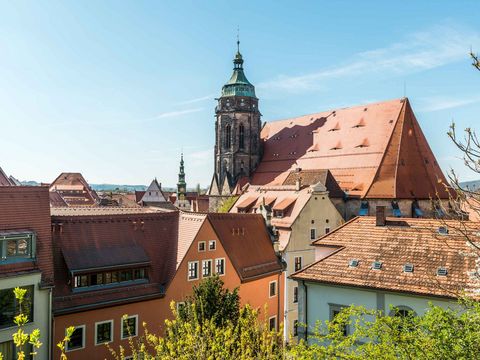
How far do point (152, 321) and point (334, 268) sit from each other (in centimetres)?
967

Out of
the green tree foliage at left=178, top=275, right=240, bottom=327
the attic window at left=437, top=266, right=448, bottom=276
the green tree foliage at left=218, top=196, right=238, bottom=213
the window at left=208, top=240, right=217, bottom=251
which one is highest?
the green tree foliage at left=218, top=196, right=238, bottom=213

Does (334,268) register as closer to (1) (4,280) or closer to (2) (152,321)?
(2) (152,321)

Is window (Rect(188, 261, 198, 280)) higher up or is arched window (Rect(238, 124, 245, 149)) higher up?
arched window (Rect(238, 124, 245, 149))

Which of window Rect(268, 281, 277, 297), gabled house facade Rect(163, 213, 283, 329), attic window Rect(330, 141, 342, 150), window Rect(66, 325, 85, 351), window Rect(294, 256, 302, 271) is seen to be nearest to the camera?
window Rect(66, 325, 85, 351)

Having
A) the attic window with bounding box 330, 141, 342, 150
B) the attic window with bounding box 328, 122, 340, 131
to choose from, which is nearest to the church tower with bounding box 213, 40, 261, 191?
the attic window with bounding box 328, 122, 340, 131

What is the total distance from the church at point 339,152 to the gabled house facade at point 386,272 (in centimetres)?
1485

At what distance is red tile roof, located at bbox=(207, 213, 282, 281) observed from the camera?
954 inches

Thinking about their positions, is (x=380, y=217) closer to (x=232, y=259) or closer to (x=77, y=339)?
(x=232, y=259)

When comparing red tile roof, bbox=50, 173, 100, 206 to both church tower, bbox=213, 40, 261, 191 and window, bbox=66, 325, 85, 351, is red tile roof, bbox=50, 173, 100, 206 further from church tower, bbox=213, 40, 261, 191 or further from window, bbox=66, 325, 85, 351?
window, bbox=66, 325, 85, 351

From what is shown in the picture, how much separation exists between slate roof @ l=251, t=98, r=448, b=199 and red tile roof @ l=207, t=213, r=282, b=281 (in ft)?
45.8

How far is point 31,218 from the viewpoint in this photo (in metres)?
18.0

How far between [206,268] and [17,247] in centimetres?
951

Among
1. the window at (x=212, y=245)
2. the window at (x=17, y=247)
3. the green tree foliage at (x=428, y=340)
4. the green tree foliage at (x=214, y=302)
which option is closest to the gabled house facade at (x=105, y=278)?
the window at (x=17, y=247)

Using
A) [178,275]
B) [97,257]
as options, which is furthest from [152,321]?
[97,257]
